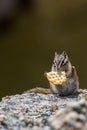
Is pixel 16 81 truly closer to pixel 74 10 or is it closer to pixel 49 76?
pixel 74 10

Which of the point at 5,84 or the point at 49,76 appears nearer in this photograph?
the point at 49,76

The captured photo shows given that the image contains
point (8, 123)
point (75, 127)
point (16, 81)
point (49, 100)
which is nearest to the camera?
point (75, 127)

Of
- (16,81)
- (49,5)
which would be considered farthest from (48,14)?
(16,81)

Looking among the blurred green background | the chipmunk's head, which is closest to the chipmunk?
the chipmunk's head

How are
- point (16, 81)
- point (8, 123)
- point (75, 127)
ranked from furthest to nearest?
point (16, 81), point (8, 123), point (75, 127)

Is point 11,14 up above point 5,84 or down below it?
above

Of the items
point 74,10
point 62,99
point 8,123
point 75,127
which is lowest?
point 75,127

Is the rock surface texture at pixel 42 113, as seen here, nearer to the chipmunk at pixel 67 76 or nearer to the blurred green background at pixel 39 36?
the chipmunk at pixel 67 76
